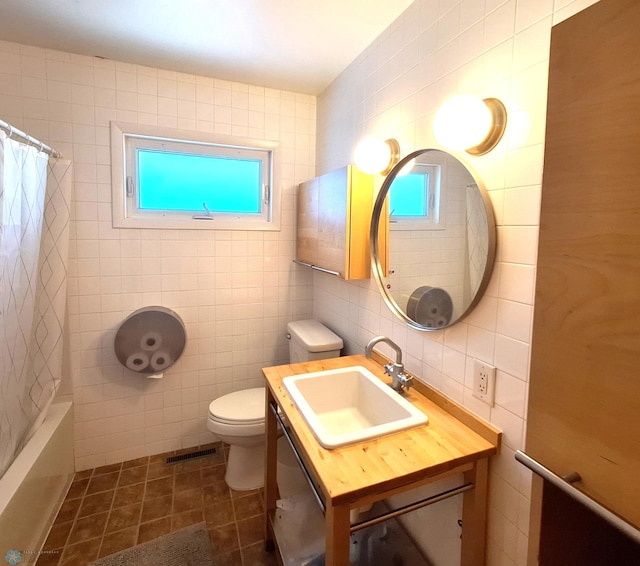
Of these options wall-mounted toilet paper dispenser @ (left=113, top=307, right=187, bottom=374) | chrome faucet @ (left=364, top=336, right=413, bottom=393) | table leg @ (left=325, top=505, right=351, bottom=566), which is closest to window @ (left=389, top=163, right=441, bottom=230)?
chrome faucet @ (left=364, top=336, right=413, bottom=393)

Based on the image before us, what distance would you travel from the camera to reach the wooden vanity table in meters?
0.93

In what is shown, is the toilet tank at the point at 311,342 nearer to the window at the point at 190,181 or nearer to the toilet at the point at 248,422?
the toilet at the point at 248,422

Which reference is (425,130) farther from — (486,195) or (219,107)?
(219,107)

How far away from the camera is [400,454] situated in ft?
3.45

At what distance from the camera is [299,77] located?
6.96ft

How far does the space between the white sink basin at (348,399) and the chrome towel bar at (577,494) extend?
556 mm

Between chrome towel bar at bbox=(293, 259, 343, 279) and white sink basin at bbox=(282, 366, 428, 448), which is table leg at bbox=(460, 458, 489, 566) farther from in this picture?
chrome towel bar at bbox=(293, 259, 343, 279)

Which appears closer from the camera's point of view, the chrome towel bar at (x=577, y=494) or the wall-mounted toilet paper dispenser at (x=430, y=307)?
the chrome towel bar at (x=577, y=494)

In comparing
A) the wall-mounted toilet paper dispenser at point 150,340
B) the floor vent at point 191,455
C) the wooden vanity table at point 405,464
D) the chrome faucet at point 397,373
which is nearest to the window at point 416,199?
the chrome faucet at point 397,373

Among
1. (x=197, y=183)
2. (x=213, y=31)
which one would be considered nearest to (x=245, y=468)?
(x=197, y=183)

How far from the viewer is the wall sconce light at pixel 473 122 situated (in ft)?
3.51

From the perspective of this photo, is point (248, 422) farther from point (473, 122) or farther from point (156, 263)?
point (473, 122)

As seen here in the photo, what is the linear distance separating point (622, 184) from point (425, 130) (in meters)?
0.95

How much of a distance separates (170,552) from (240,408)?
→ 0.68m
